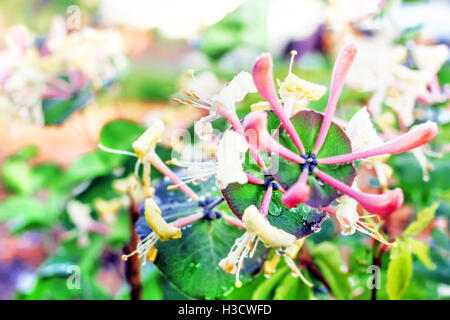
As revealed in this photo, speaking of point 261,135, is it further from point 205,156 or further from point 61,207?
Answer: point 61,207

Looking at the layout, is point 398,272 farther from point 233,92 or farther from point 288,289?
point 233,92

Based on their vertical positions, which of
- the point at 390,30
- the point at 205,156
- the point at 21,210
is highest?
the point at 390,30

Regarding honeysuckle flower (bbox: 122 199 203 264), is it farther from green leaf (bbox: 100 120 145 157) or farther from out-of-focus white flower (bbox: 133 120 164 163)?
green leaf (bbox: 100 120 145 157)

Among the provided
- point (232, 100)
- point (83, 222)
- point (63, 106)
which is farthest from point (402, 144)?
point (83, 222)

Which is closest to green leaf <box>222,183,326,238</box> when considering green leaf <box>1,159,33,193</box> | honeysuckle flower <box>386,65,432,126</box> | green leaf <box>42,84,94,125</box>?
→ honeysuckle flower <box>386,65,432,126</box>

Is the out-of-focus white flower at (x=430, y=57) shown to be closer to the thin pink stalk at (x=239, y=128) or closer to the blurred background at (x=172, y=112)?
the blurred background at (x=172, y=112)

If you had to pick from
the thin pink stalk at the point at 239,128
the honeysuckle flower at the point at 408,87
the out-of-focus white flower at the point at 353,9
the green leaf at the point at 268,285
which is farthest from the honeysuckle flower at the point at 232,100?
the out-of-focus white flower at the point at 353,9

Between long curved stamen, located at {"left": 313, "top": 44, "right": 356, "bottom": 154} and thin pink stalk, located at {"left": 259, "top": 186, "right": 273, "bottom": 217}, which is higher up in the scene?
long curved stamen, located at {"left": 313, "top": 44, "right": 356, "bottom": 154}
